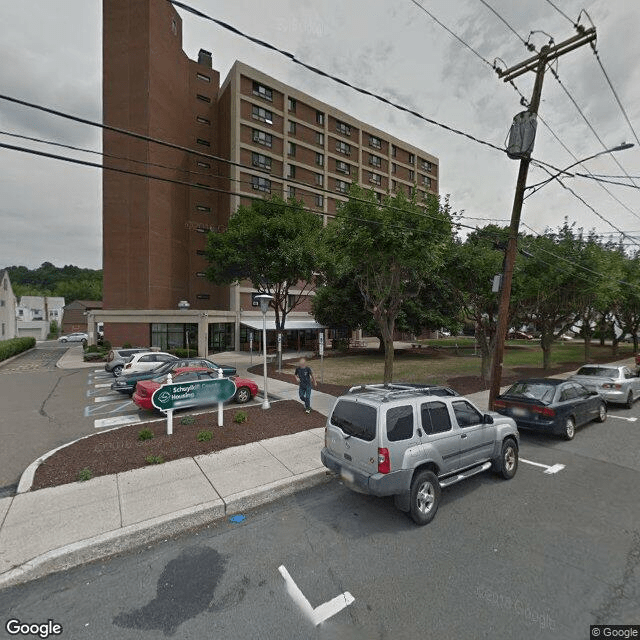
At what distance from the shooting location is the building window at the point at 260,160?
3591 cm

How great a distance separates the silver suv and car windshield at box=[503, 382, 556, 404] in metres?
3.47

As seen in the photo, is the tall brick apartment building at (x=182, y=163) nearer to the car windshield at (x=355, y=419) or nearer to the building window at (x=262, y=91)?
the building window at (x=262, y=91)

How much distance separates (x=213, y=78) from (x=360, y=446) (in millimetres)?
45540

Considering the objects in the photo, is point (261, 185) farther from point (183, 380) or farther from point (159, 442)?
point (159, 442)

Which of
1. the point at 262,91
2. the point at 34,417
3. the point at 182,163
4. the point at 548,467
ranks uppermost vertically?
the point at 262,91

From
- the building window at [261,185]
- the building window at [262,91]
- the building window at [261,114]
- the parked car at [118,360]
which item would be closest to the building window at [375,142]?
the building window at [262,91]

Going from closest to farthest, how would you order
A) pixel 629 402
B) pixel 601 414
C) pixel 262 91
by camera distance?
pixel 601 414 < pixel 629 402 < pixel 262 91

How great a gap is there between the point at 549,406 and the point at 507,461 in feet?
9.62

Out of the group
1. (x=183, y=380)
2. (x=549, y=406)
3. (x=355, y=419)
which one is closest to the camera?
(x=355, y=419)

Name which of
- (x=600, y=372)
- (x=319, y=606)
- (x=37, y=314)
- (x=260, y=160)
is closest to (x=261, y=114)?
(x=260, y=160)

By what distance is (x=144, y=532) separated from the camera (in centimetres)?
476

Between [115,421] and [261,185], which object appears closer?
[115,421]

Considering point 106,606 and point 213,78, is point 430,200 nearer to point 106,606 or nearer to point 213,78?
point 106,606

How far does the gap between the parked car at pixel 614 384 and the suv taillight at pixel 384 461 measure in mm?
10850
